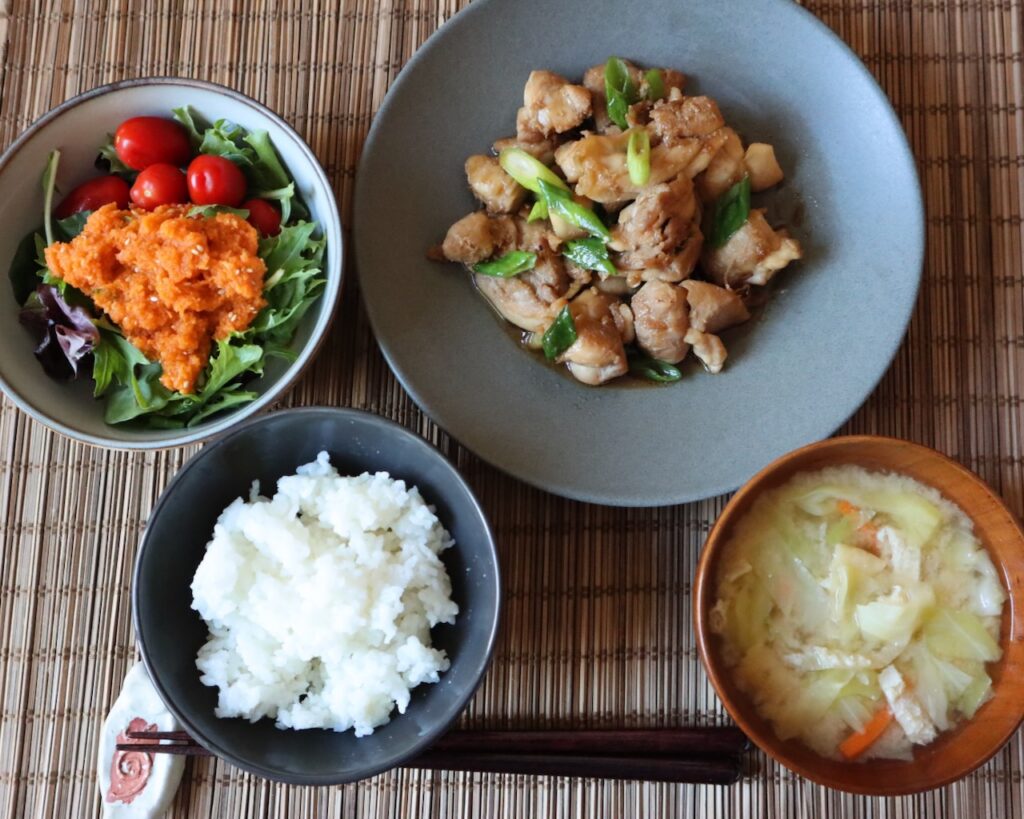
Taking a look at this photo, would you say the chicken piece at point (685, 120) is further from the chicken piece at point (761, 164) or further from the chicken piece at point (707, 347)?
the chicken piece at point (707, 347)

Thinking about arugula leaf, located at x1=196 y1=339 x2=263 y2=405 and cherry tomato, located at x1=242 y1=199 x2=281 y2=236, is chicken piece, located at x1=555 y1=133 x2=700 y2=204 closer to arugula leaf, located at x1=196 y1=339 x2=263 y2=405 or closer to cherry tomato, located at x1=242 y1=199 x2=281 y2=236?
cherry tomato, located at x1=242 y1=199 x2=281 y2=236

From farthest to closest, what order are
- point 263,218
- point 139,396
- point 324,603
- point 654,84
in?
point 654,84 < point 263,218 < point 139,396 < point 324,603

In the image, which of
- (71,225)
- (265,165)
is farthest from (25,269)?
(265,165)

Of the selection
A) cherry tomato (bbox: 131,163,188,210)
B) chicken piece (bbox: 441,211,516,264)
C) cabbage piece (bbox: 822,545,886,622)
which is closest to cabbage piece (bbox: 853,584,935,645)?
cabbage piece (bbox: 822,545,886,622)

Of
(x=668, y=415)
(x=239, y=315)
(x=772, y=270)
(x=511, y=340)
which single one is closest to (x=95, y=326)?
(x=239, y=315)

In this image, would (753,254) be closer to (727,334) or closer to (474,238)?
(727,334)
